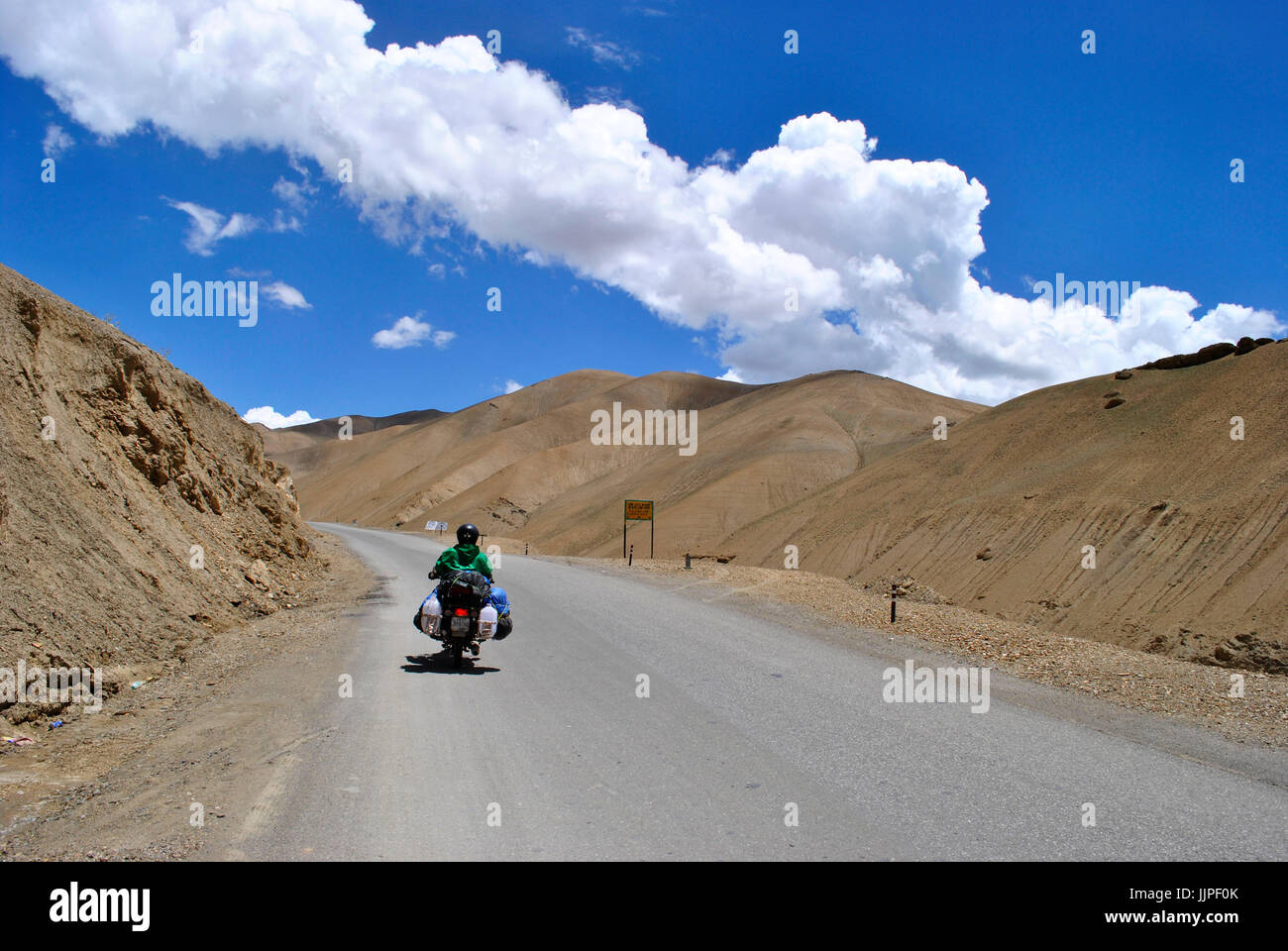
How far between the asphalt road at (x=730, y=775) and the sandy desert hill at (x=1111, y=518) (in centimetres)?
1013

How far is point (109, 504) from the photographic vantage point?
11.1 meters

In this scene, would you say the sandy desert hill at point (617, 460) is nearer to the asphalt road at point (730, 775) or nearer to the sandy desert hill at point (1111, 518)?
the sandy desert hill at point (1111, 518)

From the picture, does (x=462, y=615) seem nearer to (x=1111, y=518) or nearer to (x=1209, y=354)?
(x=1111, y=518)

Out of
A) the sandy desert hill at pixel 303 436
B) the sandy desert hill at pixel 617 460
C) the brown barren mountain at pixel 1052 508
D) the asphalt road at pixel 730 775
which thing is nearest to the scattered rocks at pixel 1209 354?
the brown barren mountain at pixel 1052 508

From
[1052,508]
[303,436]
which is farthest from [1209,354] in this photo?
[303,436]

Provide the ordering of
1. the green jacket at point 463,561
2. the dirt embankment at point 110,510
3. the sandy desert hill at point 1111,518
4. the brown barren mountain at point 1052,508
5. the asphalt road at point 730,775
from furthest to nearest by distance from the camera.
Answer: the brown barren mountain at point 1052,508 → the sandy desert hill at point 1111,518 → the green jacket at point 463,561 → the dirt embankment at point 110,510 → the asphalt road at point 730,775

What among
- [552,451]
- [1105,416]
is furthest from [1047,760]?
[552,451]

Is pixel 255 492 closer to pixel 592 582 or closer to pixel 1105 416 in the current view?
pixel 592 582

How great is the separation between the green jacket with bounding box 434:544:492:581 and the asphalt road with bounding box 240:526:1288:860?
114cm

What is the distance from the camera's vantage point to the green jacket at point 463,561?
9.30m

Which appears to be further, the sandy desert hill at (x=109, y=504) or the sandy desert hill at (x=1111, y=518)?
the sandy desert hill at (x=1111, y=518)

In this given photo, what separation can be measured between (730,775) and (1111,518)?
64.6 feet

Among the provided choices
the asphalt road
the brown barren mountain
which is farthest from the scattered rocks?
the asphalt road

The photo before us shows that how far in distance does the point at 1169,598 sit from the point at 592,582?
1265 centimetres
